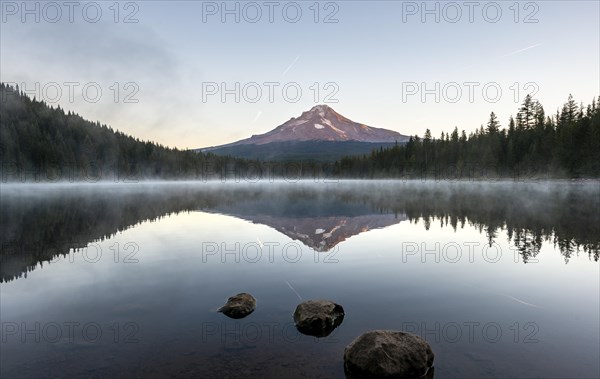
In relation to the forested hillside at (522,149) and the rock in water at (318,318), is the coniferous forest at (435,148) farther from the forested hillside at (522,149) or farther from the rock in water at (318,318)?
the rock in water at (318,318)

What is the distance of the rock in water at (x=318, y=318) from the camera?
37.6 feet

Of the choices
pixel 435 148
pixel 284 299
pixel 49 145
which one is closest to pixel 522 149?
pixel 435 148

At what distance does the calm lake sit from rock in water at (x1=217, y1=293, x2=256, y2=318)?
1.02ft

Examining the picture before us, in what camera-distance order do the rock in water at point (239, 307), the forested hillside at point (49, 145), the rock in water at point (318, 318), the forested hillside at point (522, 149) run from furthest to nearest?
the forested hillside at point (49, 145) → the forested hillside at point (522, 149) → the rock in water at point (239, 307) → the rock in water at point (318, 318)

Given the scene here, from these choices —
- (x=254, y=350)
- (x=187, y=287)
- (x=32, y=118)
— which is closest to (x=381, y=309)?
(x=254, y=350)

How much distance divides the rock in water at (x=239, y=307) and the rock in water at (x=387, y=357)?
15.2 ft

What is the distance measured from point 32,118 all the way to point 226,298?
203235 mm

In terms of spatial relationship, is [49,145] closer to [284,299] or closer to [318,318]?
[284,299]

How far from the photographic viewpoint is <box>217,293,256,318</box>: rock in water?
12.8 metres

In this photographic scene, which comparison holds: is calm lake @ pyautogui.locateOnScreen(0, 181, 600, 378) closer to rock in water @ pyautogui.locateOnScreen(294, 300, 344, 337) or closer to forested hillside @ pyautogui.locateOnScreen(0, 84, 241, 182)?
rock in water @ pyautogui.locateOnScreen(294, 300, 344, 337)

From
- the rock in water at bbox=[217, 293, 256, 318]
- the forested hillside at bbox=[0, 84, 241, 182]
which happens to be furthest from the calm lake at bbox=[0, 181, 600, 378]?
the forested hillside at bbox=[0, 84, 241, 182]

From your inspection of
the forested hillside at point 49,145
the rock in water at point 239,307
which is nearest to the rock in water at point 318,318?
the rock in water at point 239,307

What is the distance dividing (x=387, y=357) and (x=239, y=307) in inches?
230

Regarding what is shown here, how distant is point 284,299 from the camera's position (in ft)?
48.3
